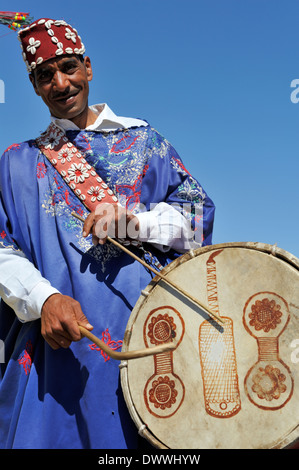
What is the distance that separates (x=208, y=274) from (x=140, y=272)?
37 cm

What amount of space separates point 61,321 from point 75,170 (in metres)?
0.76

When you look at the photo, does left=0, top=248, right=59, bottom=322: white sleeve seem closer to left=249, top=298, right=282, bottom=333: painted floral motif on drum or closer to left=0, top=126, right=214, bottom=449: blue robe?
left=0, top=126, right=214, bottom=449: blue robe

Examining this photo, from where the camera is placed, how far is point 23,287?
2.65 meters

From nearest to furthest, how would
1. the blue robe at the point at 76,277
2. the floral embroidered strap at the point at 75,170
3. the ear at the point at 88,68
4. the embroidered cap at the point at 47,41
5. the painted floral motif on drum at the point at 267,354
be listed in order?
the painted floral motif on drum at the point at 267,354 → the blue robe at the point at 76,277 → the floral embroidered strap at the point at 75,170 → the embroidered cap at the point at 47,41 → the ear at the point at 88,68

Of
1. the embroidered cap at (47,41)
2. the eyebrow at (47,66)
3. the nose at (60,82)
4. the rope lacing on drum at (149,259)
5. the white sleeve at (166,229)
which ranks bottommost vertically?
the rope lacing on drum at (149,259)

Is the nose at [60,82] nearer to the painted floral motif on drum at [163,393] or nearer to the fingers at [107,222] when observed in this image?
the fingers at [107,222]

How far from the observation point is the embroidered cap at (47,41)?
9.77 ft

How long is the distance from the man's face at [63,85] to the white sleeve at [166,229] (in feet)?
2.00

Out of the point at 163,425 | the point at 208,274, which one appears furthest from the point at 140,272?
the point at 163,425

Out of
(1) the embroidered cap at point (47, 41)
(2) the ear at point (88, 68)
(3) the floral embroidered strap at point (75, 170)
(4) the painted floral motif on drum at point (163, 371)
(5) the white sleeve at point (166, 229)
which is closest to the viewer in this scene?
(4) the painted floral motif on drum at point (163, 371)

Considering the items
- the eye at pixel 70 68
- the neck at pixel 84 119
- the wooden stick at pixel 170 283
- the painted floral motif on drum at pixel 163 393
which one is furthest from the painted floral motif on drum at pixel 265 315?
the eye at pixel 70 68

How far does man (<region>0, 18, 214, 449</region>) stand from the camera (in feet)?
8.43

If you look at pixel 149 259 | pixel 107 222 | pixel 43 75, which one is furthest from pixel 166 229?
pixel 43 75
